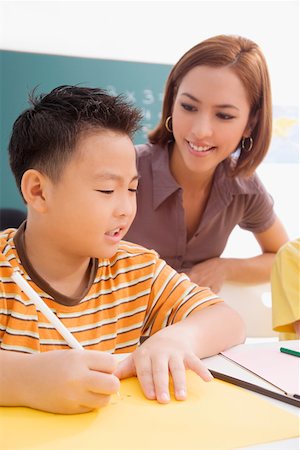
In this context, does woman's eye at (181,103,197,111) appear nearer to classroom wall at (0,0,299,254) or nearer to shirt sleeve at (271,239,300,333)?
shirt sleeve at (271,239,300,333)

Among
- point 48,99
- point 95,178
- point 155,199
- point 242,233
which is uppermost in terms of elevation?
point 48,99

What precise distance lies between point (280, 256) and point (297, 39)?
1.90 m

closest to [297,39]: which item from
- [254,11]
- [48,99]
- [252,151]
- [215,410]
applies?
[254,11]

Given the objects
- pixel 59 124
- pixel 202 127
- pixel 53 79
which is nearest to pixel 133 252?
pixel 59 124

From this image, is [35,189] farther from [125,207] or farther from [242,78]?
[242,78]

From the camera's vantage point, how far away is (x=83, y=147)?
828 millimetres

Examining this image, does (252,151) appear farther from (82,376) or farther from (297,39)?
(297,39)

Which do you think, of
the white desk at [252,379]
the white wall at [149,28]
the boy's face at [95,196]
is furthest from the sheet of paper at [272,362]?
the white wall at [149,28]

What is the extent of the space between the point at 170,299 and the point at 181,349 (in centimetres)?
22

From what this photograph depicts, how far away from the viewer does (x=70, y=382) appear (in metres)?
0.58

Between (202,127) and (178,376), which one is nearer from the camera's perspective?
(178,376)

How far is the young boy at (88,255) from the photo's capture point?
2.63ft

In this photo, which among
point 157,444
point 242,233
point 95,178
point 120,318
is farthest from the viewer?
point 242,233

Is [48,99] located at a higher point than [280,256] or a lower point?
higher
